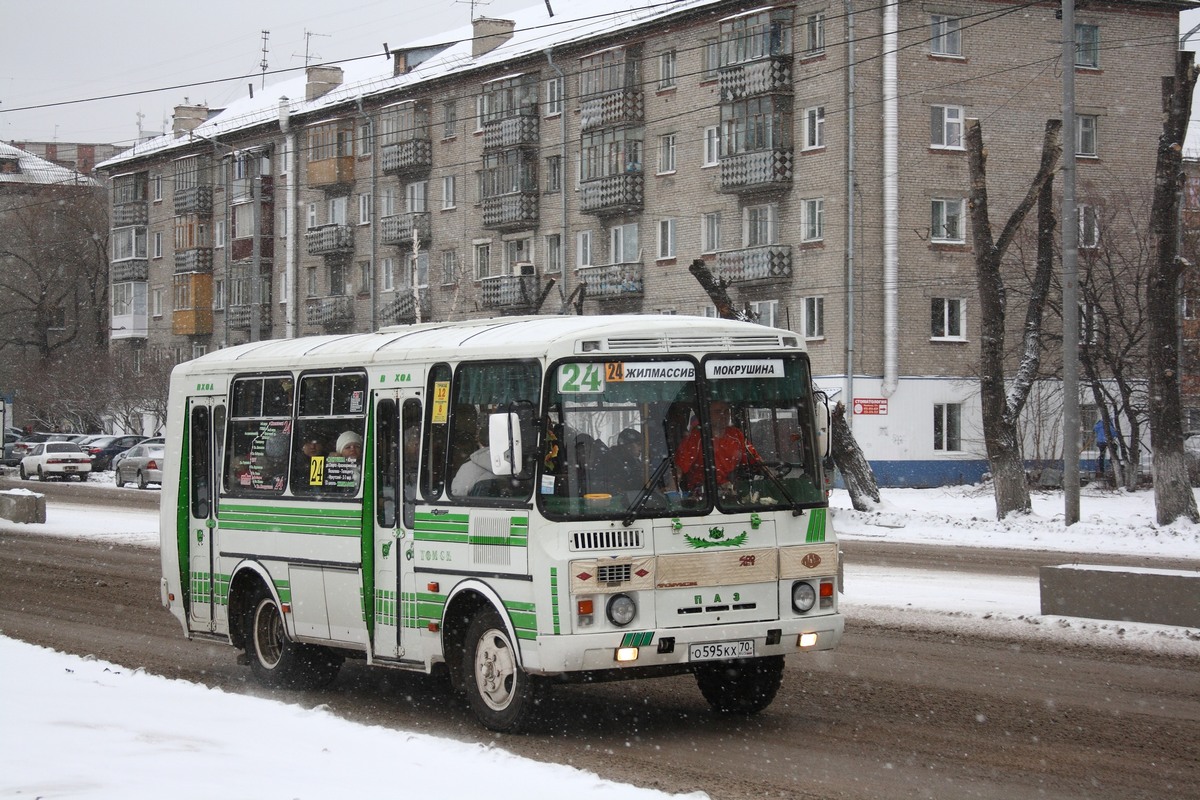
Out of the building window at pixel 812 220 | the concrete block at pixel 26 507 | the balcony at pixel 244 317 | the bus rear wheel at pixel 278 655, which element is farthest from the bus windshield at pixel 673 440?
the balcony at pixel 244 317

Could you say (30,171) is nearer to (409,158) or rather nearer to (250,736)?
(409,158)

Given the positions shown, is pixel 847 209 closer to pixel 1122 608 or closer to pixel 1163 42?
pixel 1163 42

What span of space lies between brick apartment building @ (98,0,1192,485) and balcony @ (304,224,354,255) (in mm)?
1158

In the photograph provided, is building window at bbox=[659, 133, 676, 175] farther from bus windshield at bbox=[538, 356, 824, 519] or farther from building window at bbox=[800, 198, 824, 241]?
bus windshield at bbox=[538, 356, 824, 519]

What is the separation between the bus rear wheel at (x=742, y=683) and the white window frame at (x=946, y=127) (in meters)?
37.0

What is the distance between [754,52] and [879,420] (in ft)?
37.5

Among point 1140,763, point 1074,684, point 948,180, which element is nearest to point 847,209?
point 948,180

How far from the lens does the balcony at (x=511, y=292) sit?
2146 inches

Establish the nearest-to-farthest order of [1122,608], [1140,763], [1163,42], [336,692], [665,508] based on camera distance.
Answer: [1140,763]
[665,508]
[336,692]
[1122,608]
[1163,42]

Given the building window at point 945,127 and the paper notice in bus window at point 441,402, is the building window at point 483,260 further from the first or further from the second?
the paper notice in bus window at point 441,402

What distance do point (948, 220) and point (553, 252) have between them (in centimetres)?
1526

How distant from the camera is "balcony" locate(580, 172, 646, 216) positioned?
50906 millimetres

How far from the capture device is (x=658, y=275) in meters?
50.7

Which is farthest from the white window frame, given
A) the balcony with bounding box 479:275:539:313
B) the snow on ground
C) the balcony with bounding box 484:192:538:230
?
the snow on ground
